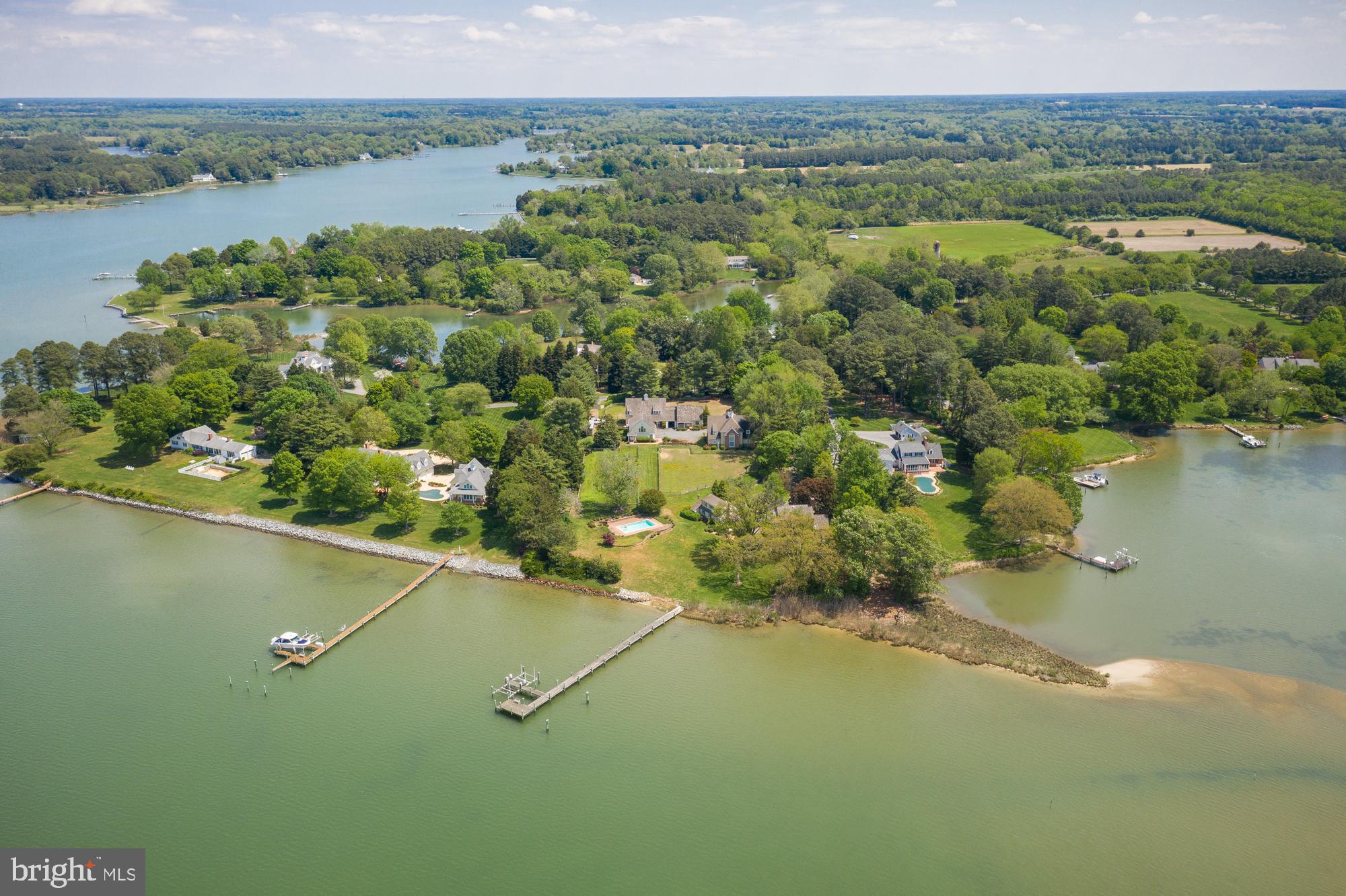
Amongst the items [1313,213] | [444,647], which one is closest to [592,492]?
[444,647]

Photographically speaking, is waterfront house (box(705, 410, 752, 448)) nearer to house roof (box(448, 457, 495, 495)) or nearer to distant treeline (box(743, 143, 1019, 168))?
house roof (box(448, 457, 495, 495))

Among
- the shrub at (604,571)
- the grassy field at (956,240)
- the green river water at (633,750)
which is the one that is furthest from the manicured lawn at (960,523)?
the grassy field at (956,240)

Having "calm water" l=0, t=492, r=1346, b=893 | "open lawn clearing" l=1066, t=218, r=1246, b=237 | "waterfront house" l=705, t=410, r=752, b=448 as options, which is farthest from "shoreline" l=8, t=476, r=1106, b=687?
"open lawn clearing" l=1066, t=218, r=1246, b=237

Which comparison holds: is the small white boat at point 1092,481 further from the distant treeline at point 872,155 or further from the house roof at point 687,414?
the distant treeline at point 872,155

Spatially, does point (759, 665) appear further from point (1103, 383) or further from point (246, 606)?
point (1103, 383)

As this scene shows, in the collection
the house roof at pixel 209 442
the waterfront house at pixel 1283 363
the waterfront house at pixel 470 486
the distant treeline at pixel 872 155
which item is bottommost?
the waterfront house at pixel 470 486

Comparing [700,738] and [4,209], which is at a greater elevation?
[4,209]
